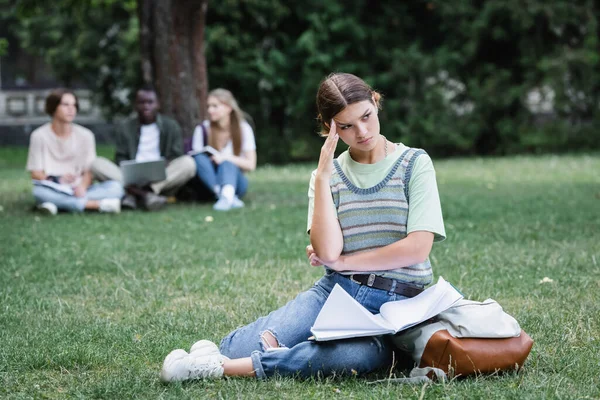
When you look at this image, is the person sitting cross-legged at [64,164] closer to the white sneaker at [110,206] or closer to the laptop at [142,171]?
the white sneaker at [110,206]

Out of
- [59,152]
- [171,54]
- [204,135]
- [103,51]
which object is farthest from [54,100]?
[103,51]

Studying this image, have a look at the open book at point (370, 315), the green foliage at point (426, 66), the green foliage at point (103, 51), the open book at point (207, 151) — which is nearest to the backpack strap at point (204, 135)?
the open book at point (207, 151)

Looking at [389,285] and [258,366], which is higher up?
[389,285]

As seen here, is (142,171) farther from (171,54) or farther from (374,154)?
(374,154)

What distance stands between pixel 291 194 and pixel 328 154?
814cm

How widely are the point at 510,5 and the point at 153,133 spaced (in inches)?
455

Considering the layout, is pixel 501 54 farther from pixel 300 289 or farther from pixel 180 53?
pixel 300 289

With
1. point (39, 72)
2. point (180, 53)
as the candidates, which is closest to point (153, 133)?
point (180, 53)

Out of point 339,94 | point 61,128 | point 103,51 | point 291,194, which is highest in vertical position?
point 103,51

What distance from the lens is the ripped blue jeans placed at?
12.0 feet

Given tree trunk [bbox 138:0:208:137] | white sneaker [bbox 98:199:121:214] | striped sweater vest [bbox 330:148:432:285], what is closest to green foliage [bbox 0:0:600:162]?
tree trunk [bbox 138:0:208:137]

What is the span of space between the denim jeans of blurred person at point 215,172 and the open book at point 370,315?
677 centimetres

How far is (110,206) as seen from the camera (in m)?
9.77

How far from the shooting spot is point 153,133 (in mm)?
10469
